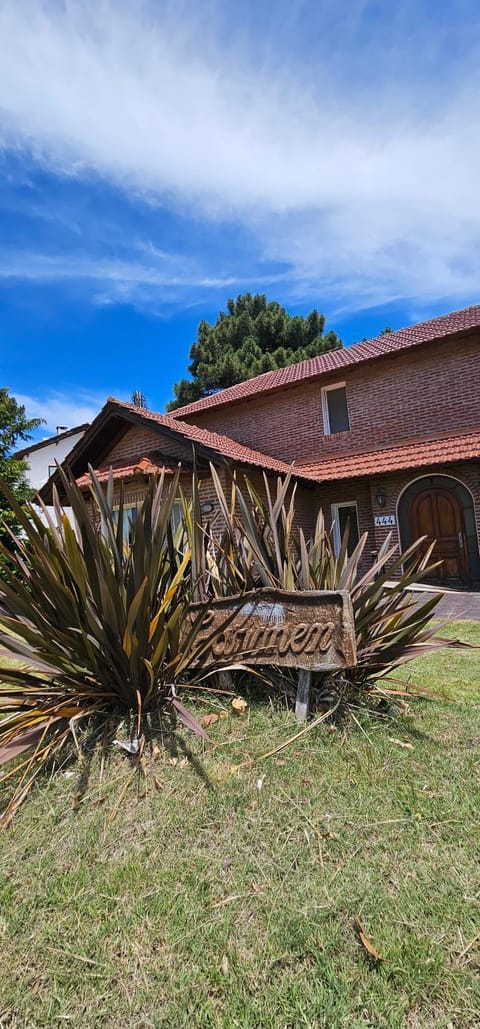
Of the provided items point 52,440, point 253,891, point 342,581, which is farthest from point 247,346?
point 253,891

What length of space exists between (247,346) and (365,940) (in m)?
27.7

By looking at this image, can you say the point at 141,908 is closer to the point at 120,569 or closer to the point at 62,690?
the point at 62,690

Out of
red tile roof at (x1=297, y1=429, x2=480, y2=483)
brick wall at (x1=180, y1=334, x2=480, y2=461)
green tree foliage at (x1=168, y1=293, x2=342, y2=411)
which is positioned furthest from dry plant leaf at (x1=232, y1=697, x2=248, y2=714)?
green tree foliage at (x1=168, y1=293, x2=342, y2=411)

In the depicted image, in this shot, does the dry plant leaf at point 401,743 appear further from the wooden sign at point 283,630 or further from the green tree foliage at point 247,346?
the green tree foliage at point 247,346

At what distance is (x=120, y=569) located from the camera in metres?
2.64

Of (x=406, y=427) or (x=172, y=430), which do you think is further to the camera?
(x=406, y=427)

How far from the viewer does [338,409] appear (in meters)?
13.9

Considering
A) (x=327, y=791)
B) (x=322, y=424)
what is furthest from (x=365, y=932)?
(x=322, y=424)

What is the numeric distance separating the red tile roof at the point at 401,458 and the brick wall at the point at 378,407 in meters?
0.35

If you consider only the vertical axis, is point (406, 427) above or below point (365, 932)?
above

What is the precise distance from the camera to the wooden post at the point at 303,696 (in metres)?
2.60

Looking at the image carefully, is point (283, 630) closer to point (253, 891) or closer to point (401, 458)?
point (253, 891)

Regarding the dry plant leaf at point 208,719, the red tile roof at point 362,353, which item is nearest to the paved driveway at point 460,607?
the dry plant leaf at point 208,719

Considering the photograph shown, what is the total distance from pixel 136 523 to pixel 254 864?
167 cm
